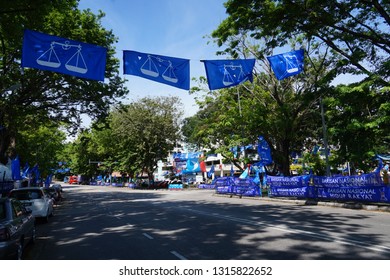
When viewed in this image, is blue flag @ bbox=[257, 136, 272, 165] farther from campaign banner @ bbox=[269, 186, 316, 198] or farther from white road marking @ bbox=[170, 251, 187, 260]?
white road marking @ bbox=[170, 251, 187, 260]

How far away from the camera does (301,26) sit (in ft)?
54.7

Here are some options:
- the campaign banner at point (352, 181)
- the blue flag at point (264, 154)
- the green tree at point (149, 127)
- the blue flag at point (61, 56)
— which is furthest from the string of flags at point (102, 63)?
the green tree at point (149, 127)

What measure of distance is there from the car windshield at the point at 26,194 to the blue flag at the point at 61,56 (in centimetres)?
731

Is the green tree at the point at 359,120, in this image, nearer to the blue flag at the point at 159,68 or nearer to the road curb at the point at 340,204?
the road curb at the point at 340,204

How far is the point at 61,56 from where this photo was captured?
1028 centimetres

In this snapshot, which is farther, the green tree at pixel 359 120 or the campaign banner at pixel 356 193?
the green tree at pixel 359 120

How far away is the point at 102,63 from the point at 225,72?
490 centimetres

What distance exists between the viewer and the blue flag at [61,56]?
9953 millimetres

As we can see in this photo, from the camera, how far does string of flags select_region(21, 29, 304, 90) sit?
10.0 metres

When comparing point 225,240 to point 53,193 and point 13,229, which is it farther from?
point 53,193

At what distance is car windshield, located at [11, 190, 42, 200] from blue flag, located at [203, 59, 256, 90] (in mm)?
9187

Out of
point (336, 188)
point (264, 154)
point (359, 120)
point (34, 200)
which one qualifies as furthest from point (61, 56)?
point (264, 154)

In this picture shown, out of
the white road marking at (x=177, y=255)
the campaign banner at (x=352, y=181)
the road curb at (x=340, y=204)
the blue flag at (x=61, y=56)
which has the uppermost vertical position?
the blue flag at (x=61, y=56)

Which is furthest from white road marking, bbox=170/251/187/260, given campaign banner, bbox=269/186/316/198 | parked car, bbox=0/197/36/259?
campaign banner, bbox=269/186/316/198
